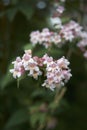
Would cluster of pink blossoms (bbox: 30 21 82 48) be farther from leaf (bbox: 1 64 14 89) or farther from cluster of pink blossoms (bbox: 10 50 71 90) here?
cluster of pink blossoms (bbox: 10 50 71 90)

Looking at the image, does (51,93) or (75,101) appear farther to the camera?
(75,101)

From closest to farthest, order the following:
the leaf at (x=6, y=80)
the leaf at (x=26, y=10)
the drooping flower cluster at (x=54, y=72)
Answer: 1. the drooping flower cluster at (x=54, y=72)
2. the leaf at (x=6, y=80)
3. the leaf at (x=26, y=10)

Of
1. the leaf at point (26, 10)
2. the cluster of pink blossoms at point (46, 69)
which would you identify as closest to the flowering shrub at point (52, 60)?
the cluster of pink blossoms at point (46, 69)

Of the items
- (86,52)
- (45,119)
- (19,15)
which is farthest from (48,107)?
(19,15)

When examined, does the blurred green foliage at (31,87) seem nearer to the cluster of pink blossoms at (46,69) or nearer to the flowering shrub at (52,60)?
the flowering shrub at (52,60)

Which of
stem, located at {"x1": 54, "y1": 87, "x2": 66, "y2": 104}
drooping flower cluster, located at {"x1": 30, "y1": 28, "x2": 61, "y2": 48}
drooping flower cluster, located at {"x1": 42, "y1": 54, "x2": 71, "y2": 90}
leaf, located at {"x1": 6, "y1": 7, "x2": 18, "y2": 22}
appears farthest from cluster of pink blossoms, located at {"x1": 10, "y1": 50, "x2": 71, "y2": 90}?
leaf, located at {"x1": 6, "y1": 7, "x2": 18, "y2": 22}

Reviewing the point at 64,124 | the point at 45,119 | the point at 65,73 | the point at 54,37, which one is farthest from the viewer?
the point at 64,124

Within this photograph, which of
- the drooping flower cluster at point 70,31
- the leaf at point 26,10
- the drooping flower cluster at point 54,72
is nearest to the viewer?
the drooping flower cluster at point 54,72

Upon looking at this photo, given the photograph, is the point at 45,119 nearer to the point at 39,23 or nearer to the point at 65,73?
the point at 39,23
